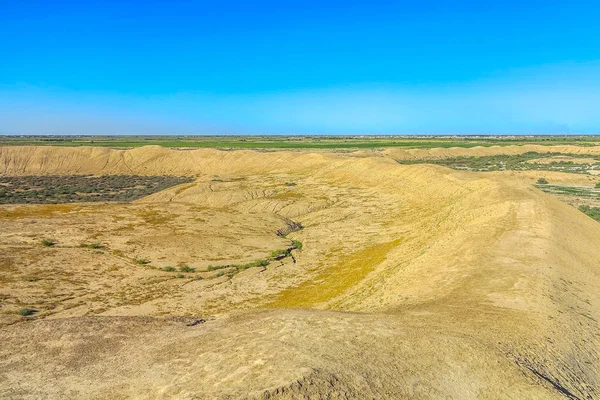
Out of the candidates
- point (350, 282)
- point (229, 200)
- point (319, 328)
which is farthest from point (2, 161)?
point (319, 328)

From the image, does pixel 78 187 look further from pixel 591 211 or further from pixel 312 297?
pixel 591 211

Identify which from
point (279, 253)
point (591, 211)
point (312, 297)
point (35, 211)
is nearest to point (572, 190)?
point (591, 211)

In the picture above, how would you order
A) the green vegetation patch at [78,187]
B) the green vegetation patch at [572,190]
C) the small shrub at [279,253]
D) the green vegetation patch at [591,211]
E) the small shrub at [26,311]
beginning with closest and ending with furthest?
the small shrub at [26,311] → the small shrub at [279,253] → the green vegetation patch at [591,211] → the green vegetation patch at [572,190] → the green vegetation patch at [78,187]

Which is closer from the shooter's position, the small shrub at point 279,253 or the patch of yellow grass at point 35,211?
the small shrub at point 279,253

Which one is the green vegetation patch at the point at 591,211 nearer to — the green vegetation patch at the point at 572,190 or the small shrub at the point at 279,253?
the green vegetation patch at the point at 572,190

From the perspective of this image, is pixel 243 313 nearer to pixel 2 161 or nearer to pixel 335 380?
pixel 335 380

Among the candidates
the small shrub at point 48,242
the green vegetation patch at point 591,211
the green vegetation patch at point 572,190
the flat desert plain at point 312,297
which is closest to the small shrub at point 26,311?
the flat desert plain at point 312,297
